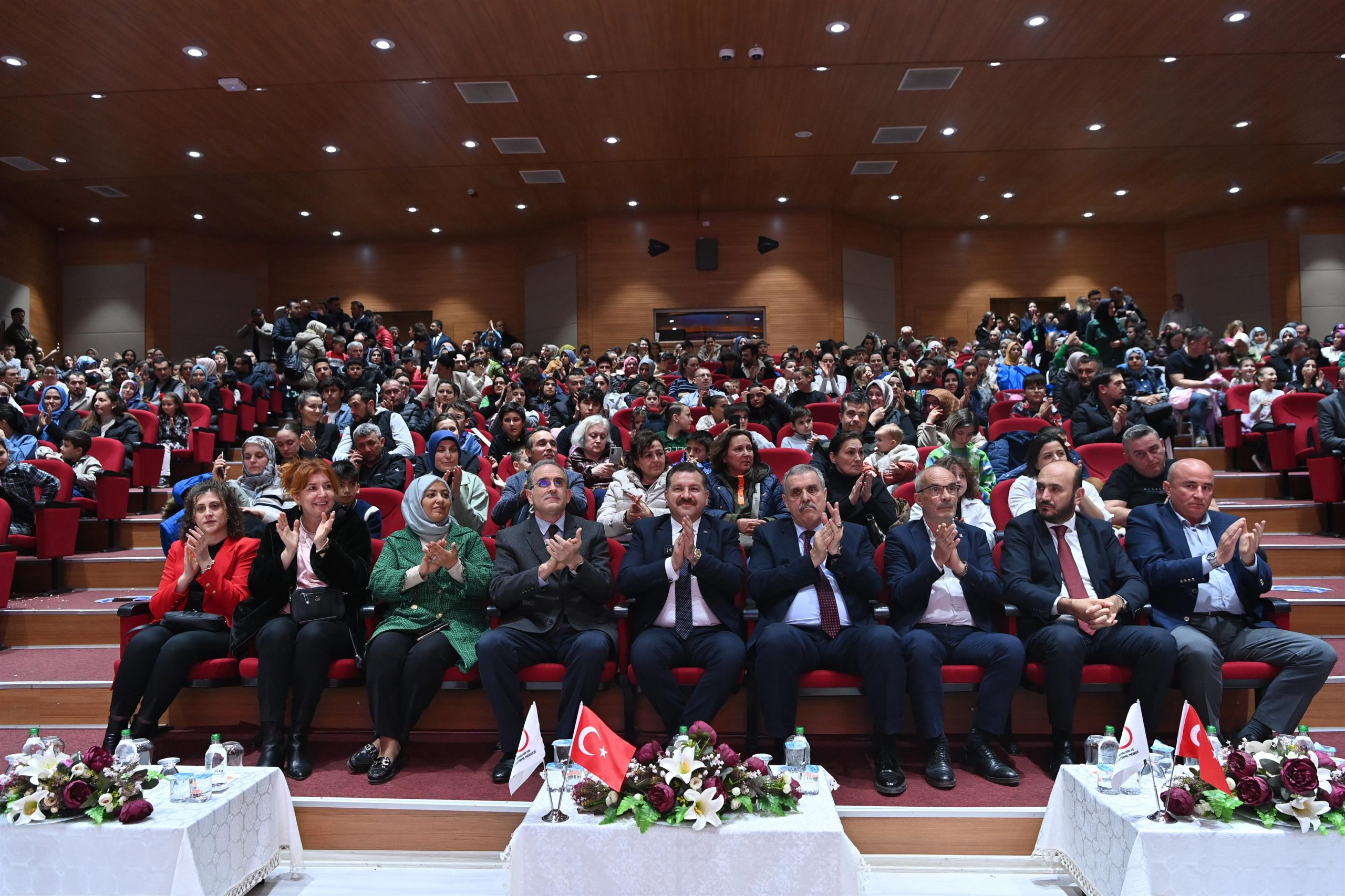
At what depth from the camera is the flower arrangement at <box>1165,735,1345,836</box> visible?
215 centimetres

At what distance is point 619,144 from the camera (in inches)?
397

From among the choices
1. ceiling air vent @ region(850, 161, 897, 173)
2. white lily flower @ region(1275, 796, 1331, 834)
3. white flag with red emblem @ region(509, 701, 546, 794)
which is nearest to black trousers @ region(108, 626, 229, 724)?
white flag with red emblem @ region(509, 701, 546, 794)

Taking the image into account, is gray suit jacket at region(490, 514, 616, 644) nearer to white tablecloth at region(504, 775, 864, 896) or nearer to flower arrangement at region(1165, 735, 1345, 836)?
white tablecloth at region(504, 775, 864, 896)

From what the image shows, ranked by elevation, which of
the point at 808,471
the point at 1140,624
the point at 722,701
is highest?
the point at 808,471

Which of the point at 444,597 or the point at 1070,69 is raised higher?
the point at 1070,69

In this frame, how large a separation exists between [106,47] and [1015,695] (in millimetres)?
8117

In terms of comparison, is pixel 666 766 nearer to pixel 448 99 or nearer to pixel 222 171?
pixel 448 99

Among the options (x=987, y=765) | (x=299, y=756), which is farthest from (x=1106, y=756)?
(x=299, y=756)

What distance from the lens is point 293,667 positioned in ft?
10.2

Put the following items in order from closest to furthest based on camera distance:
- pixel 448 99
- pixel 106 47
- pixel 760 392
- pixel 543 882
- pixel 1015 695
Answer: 1. pixel 543 882
2. pixel 1015 695
3. pixel 760 392
4. pixel 106 47
5. pixel 448 99

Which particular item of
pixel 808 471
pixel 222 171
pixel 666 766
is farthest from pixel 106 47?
pixel 666 766

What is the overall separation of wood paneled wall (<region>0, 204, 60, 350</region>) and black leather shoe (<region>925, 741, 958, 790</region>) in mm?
13374

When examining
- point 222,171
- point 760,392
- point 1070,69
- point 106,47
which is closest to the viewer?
point 760,392

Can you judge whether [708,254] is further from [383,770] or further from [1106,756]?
[1106,756]
